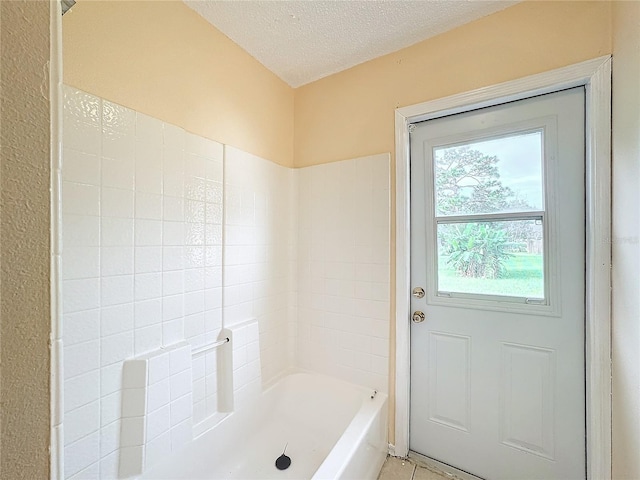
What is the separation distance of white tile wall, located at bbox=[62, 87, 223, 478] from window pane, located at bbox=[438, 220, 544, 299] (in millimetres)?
1380

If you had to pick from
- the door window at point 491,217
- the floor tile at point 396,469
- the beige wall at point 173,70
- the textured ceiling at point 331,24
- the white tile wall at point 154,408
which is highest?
the textured ceiling at point 331,24

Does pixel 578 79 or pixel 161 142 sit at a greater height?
pixel 578 79

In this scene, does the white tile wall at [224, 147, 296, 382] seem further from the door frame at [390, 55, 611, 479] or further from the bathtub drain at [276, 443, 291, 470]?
the door frame at [390, 55, 611, 479]

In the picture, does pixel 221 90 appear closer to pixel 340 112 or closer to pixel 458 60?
pixel 340 112

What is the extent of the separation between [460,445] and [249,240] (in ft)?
5.54

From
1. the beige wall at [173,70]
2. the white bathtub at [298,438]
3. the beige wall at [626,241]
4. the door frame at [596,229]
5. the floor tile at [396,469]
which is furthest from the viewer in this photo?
the floor tile at [396,469]

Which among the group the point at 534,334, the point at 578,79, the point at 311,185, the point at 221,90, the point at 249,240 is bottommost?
the point at 534,334

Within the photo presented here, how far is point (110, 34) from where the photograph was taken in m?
1.11

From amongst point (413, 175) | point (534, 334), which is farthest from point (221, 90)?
point (534, 334)

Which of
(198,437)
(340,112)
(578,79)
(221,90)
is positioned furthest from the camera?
(340,112)

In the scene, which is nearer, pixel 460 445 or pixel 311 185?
pixel 460 445

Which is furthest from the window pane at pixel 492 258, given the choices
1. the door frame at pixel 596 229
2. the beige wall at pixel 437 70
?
the beige wall at pixel 437 70

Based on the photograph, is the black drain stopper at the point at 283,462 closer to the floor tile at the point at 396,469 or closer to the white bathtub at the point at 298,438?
the white bathtub at the point at 298,438

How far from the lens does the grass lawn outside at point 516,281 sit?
1.39 m
